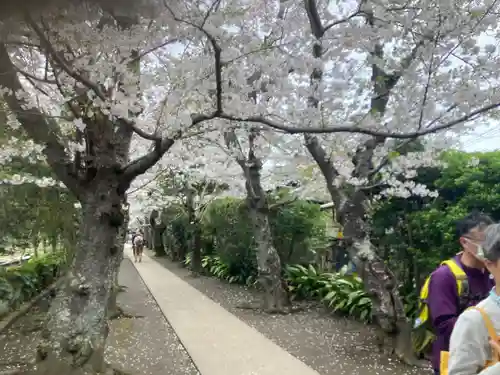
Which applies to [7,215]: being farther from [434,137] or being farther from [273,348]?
[434,137]

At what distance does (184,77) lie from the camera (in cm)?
442

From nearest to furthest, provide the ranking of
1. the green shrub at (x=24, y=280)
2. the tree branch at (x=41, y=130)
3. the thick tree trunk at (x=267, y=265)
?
the tree branch at (x=41, y=130) < the green shrub at (x=24, y=280) < the thick tree trunk at (x=267, y=265)

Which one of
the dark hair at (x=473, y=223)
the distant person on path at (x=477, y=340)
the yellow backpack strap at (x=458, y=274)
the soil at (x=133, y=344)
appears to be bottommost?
the soil at (x=133, y=344)

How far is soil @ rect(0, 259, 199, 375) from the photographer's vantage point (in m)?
5.80

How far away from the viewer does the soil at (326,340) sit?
5.51 m

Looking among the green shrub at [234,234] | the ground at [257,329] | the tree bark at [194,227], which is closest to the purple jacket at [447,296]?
the ground at [257,329]

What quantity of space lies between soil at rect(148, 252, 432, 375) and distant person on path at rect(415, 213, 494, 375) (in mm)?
3025

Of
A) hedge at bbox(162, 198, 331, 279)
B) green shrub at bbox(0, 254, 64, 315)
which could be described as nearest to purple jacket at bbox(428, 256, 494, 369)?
green shrub at bbox(0, 254, 64, 315)

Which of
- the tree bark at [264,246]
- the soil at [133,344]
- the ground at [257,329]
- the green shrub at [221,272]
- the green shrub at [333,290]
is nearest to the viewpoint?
the ground at [257,329]

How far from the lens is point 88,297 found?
159 inches

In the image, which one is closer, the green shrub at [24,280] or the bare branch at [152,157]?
the bare branch at [152,157]

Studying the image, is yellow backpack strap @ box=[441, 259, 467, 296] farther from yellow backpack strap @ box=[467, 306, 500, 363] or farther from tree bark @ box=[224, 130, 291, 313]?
tree bark @ box=[224, 130, 291, 313]

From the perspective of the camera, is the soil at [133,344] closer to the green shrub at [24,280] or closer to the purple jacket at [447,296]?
the green shrub at [24,280]

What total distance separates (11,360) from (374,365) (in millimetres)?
4559
